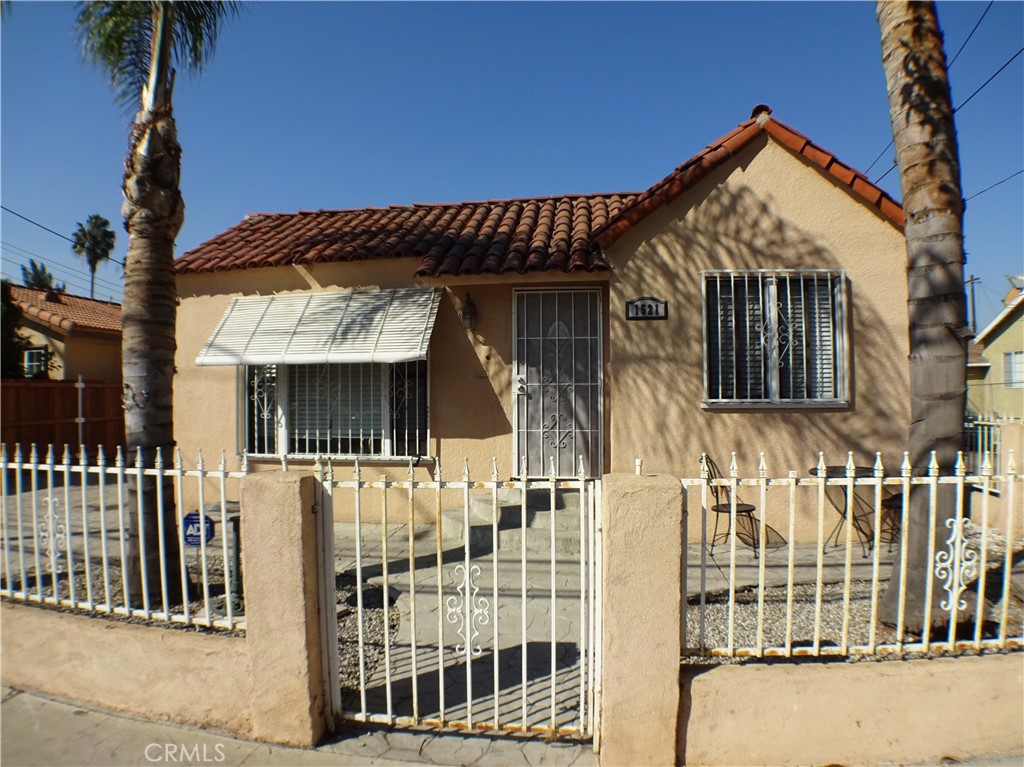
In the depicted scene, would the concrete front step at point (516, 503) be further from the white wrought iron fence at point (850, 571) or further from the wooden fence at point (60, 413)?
the wooden fence at point (60, 413)

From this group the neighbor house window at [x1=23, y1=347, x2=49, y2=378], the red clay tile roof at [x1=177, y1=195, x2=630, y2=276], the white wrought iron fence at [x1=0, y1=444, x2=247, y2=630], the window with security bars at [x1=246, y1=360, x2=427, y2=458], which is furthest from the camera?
the neighbor house window at [x1=23, y1=347, x2=49, y2=378]

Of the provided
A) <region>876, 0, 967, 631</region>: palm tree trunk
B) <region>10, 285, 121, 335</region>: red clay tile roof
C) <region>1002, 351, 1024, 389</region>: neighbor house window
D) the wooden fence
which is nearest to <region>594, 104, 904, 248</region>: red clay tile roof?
<region>876, 0, 967, 631</region>: palm tree trunk

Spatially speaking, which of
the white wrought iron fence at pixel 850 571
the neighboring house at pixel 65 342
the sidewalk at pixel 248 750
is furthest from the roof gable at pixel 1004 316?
the neighboring house at pixel 65 342

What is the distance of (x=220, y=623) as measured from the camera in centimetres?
342

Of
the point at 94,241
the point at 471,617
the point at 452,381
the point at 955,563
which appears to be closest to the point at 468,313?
the point at 452,381

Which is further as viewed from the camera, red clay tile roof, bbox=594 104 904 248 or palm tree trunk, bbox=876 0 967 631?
red clay tile roof, bbox=594 104 904 248

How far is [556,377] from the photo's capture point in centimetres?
735

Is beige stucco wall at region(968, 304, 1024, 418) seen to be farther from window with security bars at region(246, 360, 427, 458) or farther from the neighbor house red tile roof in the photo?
window with security bars at region(246, 360, 427, 458)

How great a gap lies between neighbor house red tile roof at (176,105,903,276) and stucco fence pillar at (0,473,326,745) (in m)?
4.23

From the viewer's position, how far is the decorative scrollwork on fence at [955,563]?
328cm

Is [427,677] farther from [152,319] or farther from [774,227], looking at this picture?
[774,227]

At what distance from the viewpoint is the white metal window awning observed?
696 cm

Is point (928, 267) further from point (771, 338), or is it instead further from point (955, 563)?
point (771, 338)

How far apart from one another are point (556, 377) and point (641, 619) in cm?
468
